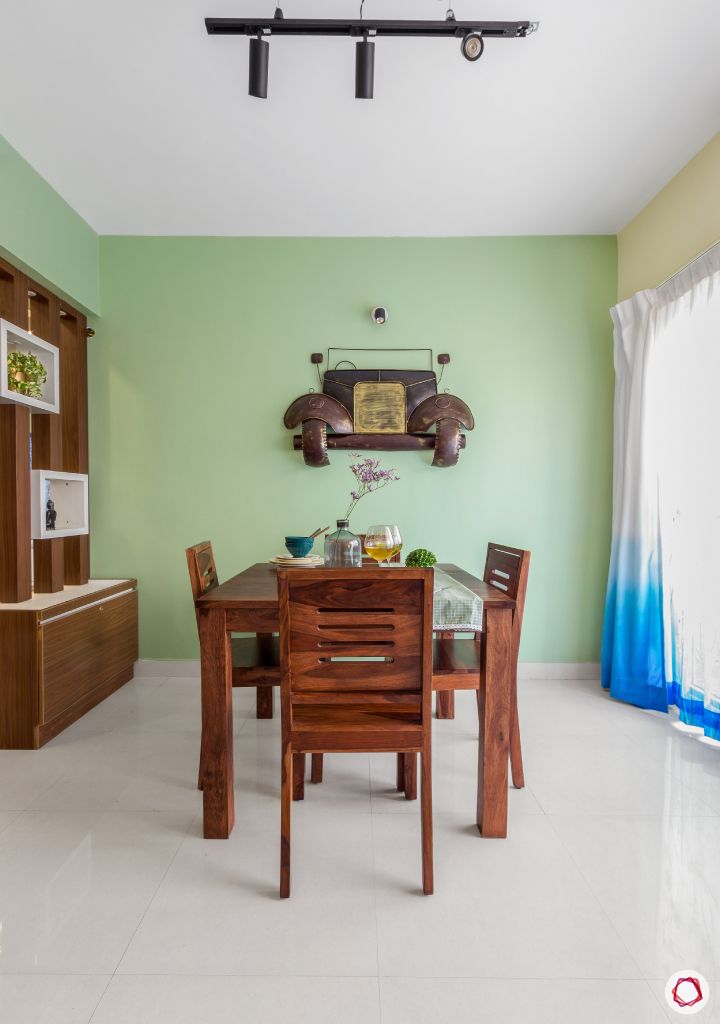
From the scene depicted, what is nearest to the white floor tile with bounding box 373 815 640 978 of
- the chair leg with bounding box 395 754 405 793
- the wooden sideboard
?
the chair leg with bounding box 395 754 405 793

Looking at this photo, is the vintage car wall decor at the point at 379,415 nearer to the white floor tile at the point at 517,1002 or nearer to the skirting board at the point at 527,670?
the skirting board at the point at 527,670

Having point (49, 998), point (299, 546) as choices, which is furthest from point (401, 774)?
point (49, 998)

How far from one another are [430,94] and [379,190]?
800 mm

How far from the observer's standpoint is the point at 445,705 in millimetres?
3111

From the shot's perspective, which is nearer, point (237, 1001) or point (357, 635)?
point (237, 1001)

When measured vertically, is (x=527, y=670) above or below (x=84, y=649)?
below

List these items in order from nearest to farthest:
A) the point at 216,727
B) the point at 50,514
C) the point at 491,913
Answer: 1. the point at 491,913
2. the point at 216,727
3. the point at 50,514

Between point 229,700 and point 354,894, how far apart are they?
2.31 feet

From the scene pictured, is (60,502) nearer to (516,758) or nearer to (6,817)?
(6,817)


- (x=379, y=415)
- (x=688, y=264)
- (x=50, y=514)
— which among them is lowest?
(x=50, y=514)

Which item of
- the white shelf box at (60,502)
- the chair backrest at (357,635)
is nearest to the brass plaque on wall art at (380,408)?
the white shelf box at (60,502)

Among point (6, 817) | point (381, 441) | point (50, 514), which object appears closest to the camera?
point (6, 817)

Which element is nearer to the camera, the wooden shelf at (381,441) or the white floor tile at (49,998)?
the white floor tile at (49,998)

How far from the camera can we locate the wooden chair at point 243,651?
224 centimetres
